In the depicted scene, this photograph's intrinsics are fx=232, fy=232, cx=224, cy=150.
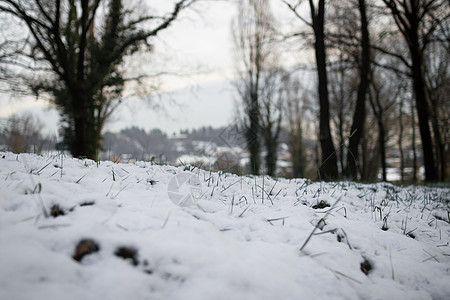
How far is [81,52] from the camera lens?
8.20 metres

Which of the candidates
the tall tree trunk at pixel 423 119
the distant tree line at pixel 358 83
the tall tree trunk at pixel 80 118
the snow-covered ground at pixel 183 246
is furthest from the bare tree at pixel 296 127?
the snow-covered ground at pixel 183 246

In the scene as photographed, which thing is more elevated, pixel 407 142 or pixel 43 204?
pixel 407 142

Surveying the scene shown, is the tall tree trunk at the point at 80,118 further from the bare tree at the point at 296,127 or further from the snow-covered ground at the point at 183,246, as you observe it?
the bare tree at the point at 296,127

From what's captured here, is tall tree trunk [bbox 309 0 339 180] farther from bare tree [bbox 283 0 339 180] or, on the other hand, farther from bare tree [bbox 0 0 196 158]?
bare tree [bbox 0 0 196 158]

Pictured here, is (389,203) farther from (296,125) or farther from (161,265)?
(296,125)

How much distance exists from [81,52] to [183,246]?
9.39 m

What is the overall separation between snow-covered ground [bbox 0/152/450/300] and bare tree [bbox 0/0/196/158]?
21.4 feet

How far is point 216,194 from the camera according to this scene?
2.28 m

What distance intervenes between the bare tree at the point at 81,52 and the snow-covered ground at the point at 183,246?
6511mm

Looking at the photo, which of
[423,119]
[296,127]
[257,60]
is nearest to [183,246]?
[423,119]

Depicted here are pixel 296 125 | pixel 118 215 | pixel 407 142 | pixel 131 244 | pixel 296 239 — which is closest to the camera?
pixel 131 244

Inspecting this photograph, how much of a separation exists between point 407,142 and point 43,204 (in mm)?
26943

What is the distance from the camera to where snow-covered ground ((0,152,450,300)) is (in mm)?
960

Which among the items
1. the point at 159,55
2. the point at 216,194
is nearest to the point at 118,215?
the point at 216,194
